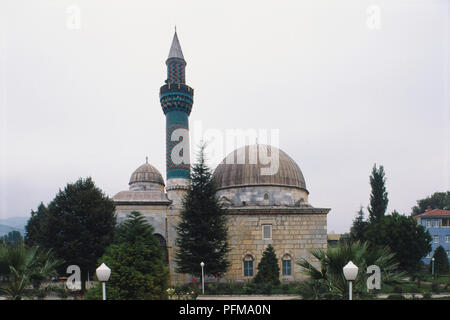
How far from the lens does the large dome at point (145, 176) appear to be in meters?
31.8

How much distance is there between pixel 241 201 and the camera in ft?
90.7

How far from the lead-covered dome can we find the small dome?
6394 mm

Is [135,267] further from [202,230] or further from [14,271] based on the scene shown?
[202,230]

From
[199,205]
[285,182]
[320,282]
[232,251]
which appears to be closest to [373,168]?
[285,182]

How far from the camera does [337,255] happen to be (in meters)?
8.73

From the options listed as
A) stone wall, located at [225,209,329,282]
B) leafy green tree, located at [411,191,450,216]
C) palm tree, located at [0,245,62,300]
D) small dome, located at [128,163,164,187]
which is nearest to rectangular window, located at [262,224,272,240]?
stone wall, located at [225,209,329,282]

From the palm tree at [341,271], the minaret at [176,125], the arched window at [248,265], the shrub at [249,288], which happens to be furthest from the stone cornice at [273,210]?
the palm tree at [341,271]

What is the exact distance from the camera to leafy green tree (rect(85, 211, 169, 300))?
11.4 meters

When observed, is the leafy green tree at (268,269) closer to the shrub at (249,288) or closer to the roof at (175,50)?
the shrub at (249,288)

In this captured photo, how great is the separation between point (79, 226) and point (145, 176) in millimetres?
11551

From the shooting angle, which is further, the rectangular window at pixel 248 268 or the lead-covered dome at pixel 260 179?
the lead-covered dome at pixel 260 179

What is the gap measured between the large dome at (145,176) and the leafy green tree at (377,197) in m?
23.0
